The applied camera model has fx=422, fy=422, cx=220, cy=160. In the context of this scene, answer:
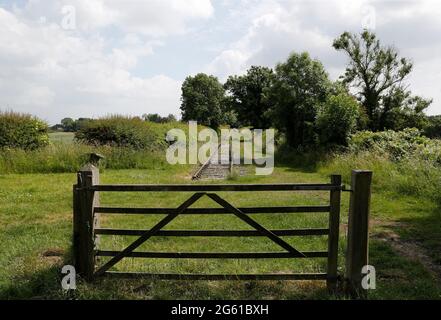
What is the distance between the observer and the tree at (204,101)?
79.1 m

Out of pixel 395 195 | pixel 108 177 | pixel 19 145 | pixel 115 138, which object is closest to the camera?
pixel 395 195

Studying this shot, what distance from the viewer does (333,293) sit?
16.7 feet

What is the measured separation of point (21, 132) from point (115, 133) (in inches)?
174

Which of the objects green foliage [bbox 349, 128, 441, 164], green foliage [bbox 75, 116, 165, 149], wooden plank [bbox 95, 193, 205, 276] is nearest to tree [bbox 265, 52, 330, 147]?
green foliage [bbox 349, 128, 441, 164]

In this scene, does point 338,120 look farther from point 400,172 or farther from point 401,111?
point 401,111

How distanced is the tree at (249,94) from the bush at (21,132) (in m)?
49.0

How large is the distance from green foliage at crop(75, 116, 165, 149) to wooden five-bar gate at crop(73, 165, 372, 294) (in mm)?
16112

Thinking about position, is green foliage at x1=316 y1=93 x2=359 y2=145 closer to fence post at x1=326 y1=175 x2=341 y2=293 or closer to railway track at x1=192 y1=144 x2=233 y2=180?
railway track at x1=192 y1=144 x2=233 y2=180

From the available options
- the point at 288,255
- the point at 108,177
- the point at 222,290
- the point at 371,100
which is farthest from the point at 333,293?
the point at 371,100

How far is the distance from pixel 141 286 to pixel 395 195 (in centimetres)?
967

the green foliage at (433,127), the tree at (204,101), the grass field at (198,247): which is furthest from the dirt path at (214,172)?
the tree at (204,101)

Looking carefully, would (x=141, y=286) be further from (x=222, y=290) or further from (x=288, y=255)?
(x=288, y=255)

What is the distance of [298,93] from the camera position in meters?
26.9

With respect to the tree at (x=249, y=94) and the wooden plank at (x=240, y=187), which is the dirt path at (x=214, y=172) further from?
the tree at (x=249, y=94)
